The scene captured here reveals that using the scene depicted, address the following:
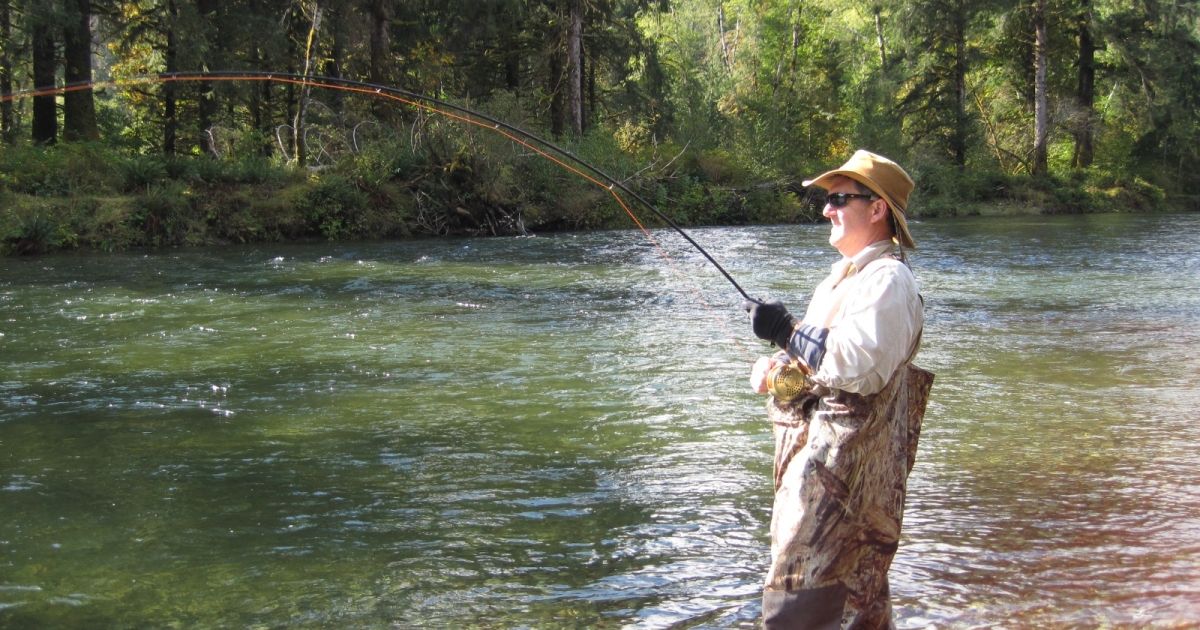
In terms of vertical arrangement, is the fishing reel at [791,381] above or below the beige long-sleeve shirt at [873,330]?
below

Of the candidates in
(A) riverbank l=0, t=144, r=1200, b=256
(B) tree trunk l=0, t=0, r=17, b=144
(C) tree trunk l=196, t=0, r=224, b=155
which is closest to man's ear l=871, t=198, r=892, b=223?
(A) riverbank l=0, t=144, r=1200, b=256

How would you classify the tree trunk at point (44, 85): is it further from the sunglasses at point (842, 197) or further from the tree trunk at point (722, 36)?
the tree trunk at point (722, 36)

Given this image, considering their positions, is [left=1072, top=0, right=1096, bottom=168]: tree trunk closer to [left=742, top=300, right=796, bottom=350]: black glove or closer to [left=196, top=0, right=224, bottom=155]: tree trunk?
[left=196, top=0, right=224, bottom=155]: tree trunk

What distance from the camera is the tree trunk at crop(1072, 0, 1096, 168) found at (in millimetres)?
40281

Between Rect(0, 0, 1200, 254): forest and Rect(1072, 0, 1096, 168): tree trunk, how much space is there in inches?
4.3

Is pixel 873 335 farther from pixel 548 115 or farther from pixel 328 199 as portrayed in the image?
pixel 548 115

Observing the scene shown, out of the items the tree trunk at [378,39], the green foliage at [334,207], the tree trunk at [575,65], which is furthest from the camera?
the tree trunk at [575,65]

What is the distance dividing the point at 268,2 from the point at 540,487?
25.9 m

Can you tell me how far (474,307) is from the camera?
1247 cm

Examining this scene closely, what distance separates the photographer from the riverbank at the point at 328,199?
20078 millimetres

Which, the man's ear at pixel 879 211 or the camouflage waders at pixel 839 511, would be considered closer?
the camouflage waders at pixel 839 511

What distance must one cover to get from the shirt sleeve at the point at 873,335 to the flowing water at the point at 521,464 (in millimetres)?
1513

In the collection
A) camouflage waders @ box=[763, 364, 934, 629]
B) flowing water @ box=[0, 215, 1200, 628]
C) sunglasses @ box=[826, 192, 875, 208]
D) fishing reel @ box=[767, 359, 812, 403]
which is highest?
sunglasses @ box=[826, 192, 875, 208]

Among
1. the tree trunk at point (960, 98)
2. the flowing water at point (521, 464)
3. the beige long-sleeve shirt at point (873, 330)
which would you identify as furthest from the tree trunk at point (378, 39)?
the beige long-sleeve shirt at point (873, 330)
